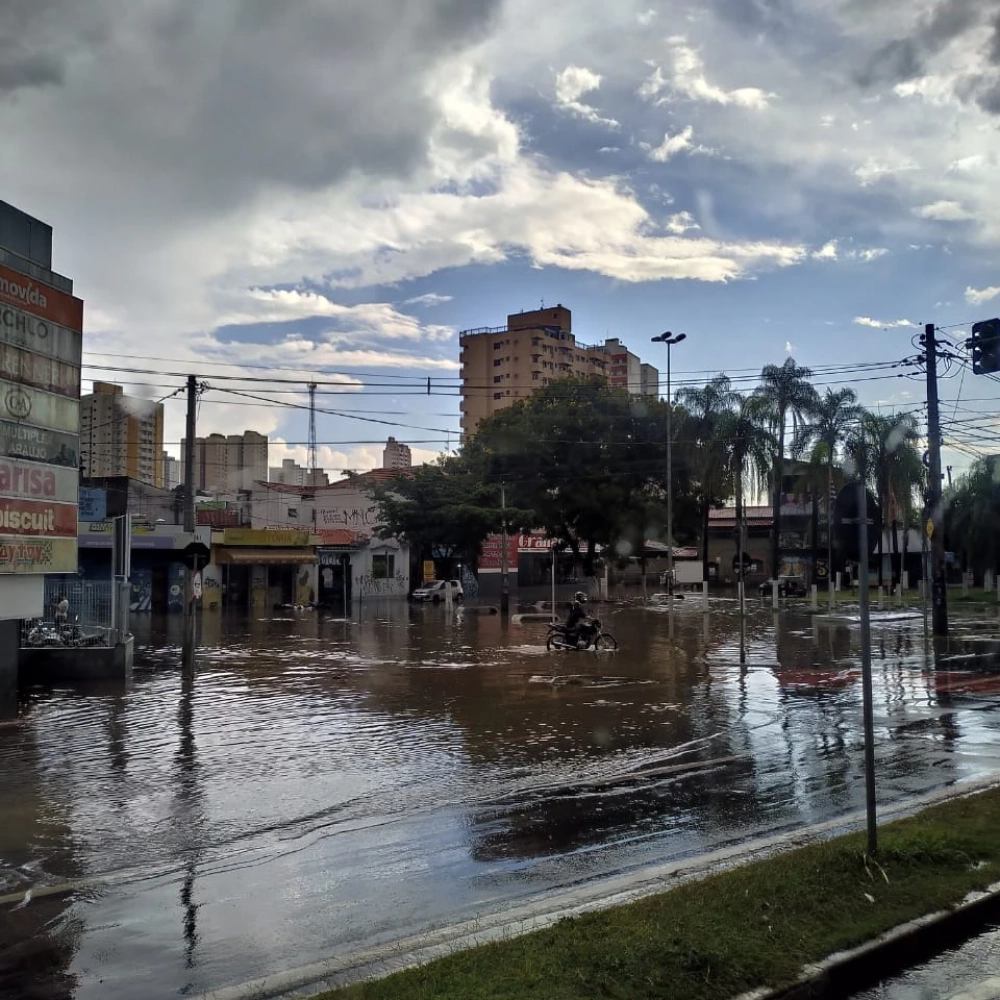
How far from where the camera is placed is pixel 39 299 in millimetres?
14820

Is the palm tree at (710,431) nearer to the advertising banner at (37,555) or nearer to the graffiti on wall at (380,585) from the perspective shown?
the graffiti on wall at (380,585)

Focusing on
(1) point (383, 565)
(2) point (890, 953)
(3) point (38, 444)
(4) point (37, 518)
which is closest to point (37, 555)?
(4) point (37, 518)

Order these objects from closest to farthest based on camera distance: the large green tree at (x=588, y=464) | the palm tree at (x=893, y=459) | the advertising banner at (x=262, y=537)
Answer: the advertising banner at (x=262, y=537)
the palm tree at (x=893, y=459)
the large green tree at (x=588, y=464)

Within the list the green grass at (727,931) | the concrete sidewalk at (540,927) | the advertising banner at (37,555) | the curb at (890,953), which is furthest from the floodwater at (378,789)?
the advertising banner at (37,555)

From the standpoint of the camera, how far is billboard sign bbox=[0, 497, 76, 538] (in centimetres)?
1409

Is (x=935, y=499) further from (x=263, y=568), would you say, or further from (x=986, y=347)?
(x=263, y=568)

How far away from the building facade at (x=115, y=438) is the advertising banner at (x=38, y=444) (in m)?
37.8

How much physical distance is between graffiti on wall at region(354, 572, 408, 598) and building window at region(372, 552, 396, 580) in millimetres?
172

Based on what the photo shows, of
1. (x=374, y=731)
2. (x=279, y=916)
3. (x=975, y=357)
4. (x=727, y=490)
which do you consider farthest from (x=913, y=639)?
(x=727, y=490)

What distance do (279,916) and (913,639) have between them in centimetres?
2549

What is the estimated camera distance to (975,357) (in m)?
17.7

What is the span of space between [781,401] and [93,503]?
140 ft

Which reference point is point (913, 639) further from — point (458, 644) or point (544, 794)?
point (544, 794)

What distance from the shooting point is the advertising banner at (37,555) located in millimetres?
14141
